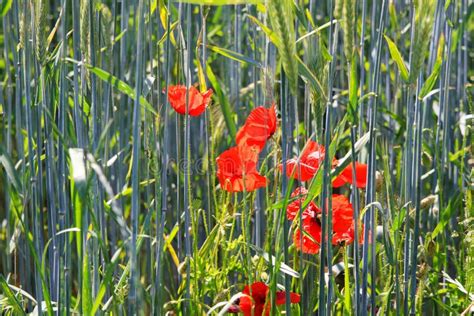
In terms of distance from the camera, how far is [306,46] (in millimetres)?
954

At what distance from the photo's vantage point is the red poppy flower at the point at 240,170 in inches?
41.9

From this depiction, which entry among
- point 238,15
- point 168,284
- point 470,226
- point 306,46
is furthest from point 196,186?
point 306,46

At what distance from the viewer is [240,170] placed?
1076 millimetres

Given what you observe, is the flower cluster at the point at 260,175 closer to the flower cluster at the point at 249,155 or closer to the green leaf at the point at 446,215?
the flower cluster at the point at 249,155

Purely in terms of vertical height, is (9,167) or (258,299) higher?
(9,167)

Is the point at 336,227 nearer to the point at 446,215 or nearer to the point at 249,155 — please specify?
the point at 249,155

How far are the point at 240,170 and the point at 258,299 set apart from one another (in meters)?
0.17

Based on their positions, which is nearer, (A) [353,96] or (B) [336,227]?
(A) [353,96]

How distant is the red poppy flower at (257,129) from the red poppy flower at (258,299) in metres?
0.18

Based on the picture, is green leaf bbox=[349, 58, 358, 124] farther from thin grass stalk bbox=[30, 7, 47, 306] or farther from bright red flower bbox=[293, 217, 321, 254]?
thin grass stalk bbox=[30, 7, 47, 306]

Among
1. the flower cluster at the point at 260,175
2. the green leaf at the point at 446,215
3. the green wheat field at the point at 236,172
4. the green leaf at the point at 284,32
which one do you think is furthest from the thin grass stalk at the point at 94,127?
the green leaf at the point at 446,215

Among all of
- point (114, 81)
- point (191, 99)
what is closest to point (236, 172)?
point (191, 99)

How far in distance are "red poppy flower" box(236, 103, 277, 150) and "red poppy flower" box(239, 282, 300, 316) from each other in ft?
0.60

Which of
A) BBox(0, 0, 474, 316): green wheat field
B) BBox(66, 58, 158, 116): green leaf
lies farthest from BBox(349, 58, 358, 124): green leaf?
BBox(66, 58, 158, 116): green leaf
